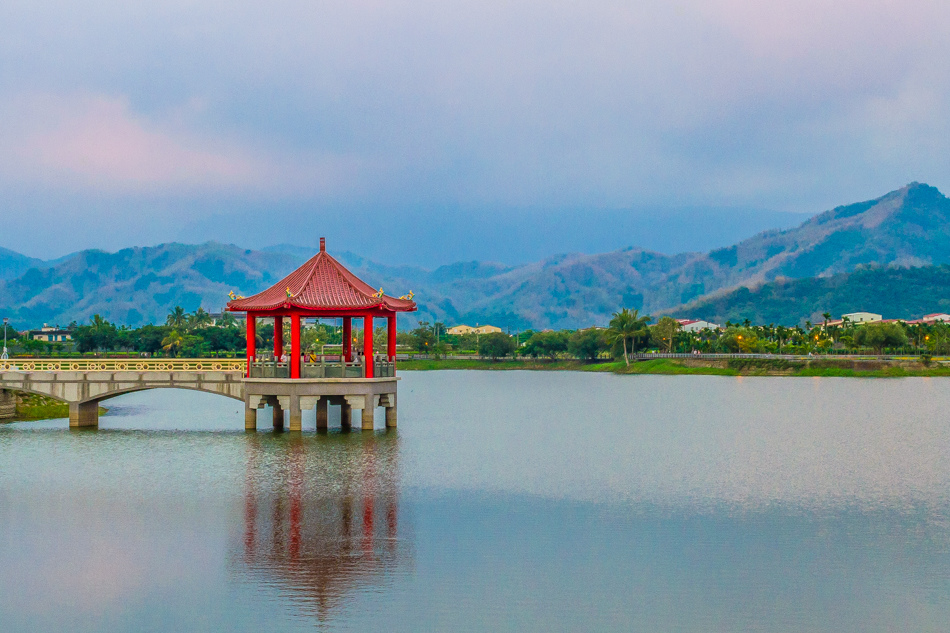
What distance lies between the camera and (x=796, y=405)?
5612 centimetres

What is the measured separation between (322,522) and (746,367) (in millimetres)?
88072

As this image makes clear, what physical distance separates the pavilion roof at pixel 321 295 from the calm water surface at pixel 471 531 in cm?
502

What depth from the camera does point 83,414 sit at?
3919cm

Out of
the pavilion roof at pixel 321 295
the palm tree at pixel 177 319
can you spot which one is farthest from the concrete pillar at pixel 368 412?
the palm tree at pixel 177 319

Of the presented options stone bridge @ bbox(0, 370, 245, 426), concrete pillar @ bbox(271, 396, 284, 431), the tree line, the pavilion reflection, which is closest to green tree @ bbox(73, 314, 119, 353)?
the tree line

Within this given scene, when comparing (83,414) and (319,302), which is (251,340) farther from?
(83,414)

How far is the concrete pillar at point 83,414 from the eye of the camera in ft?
127

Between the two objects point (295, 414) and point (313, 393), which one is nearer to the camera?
point (313, 393)

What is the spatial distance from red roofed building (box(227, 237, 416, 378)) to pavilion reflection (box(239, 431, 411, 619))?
475 cm

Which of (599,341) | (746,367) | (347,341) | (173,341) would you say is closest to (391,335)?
(347,341)

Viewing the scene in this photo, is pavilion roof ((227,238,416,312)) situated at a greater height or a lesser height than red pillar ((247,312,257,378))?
greater

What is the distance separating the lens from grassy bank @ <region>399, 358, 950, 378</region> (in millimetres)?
90250

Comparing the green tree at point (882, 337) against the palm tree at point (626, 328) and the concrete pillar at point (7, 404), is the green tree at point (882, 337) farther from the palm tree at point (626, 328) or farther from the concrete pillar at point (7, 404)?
the concrete pillar at point (7, 404)

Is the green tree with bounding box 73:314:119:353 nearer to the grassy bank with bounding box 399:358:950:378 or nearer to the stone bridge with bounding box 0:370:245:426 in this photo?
the grassy bank with bounding box 399:358:950:378
